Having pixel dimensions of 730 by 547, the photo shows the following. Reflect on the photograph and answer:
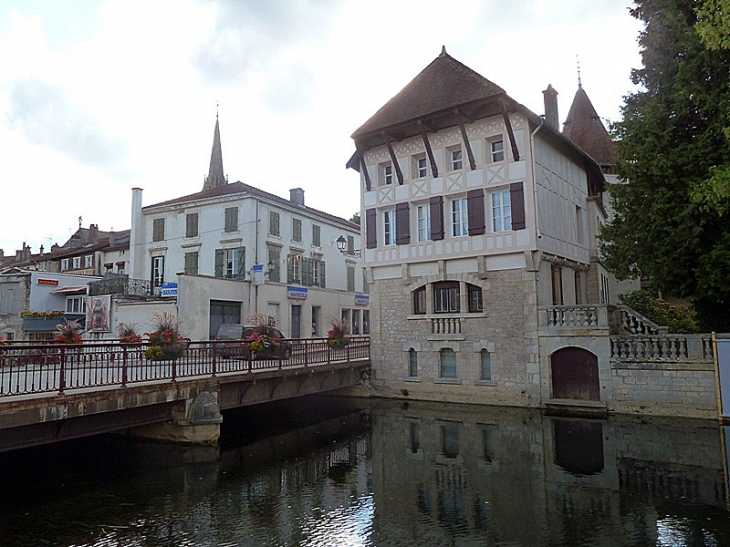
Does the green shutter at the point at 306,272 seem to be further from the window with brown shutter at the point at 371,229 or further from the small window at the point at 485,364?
the small window at the point at 485,364

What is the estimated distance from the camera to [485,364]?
1842 centimetres

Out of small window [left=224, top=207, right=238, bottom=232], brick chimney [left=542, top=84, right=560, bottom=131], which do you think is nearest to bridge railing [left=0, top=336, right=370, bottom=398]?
small window [left=224, top=207, right=238, bottom=232]

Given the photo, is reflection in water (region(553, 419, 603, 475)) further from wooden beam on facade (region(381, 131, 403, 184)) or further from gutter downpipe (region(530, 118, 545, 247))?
wooden beam on facade (region(381, 131, 403, 184))

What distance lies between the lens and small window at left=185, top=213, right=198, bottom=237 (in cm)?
2720

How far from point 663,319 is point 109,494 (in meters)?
20.6

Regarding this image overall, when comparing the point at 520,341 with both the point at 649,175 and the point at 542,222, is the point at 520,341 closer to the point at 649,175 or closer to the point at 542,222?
the point at 542,222

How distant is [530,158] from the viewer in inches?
701

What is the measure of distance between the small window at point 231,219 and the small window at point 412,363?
11.2m

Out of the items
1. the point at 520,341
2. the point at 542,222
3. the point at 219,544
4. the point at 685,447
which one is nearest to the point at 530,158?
the point at 542,222

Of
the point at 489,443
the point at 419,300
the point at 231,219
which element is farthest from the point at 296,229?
the point at 489,443


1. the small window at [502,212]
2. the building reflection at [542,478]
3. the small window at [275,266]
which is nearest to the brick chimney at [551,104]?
the small window at [502,212]

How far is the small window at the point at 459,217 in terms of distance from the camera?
19.3m

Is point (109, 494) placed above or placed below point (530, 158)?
below

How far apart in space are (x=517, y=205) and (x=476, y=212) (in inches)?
58.1
